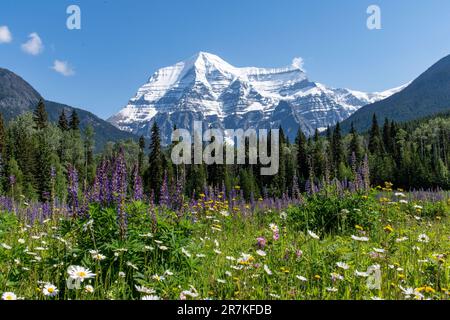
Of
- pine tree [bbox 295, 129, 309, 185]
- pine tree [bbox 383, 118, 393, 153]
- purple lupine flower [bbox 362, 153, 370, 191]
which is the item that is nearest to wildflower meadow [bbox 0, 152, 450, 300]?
purple lupine flower [bbox 362, 153, 370, 191]

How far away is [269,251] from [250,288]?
1.56 m

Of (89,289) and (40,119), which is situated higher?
(40,119)

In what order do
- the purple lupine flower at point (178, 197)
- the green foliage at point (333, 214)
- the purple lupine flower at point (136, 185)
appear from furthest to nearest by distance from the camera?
the green foliage at point (333, 214), the purple lupine flower at point (178, 197), the purple lupine flower at point (136, 185)

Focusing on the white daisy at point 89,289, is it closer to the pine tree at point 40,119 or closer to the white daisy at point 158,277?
the white daisy at point 158,277

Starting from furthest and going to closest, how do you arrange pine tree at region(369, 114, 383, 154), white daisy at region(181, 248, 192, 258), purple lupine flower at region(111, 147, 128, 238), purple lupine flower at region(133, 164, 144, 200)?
pine tree at region(369, 114, 383, 154), purple lupine flower at region(133, 164, 144, 200), white daisy at region(181, 248, 192, 258), purple lupine flower at region(111, 147, 128, 238)

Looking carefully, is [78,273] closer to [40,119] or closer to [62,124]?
[40,119]

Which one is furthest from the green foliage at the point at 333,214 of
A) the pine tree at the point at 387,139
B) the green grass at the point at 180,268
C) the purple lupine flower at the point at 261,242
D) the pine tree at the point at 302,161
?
the pine tree at the point at 387,139

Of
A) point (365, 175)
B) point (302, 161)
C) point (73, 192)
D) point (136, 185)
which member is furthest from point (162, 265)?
point (302, 161)

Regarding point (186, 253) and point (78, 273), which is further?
point (186, 253)

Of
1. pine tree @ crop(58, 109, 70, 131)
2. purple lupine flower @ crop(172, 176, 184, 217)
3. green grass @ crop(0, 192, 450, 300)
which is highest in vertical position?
pine tree @ crop(58, 109, 70, 131)

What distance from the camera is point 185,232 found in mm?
5184

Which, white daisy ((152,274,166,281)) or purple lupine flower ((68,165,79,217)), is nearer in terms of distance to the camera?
white daisy ((152,274,166,281))

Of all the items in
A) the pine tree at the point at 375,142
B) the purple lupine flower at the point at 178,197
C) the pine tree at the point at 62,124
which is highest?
the pine tree at the point at 62,124

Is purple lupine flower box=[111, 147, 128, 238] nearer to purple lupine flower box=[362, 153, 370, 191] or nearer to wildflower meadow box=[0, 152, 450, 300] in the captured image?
wildflower meadow box=[0, 152, 450, 300]
